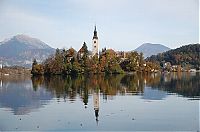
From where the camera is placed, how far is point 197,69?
114188 millimetres

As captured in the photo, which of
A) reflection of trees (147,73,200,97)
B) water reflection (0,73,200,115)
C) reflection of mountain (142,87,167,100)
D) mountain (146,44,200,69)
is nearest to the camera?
water reflection (0,73,200,115)

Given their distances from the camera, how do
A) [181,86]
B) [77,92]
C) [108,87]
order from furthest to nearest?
[181,86] < [108,87] < [77,92]

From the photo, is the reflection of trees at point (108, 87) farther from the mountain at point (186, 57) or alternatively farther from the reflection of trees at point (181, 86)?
the mountain at point (186, 57)

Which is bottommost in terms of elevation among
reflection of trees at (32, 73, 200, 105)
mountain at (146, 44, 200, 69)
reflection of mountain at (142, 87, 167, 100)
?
reflection of mountain at (142, 87, 167, 100)

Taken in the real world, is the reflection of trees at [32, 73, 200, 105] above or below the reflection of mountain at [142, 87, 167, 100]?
above

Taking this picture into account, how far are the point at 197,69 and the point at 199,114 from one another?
341 feet

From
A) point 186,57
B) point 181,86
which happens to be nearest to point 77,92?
point 181,86

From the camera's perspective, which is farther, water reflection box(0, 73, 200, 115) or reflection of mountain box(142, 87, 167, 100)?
reflection of mountain box(142, 87, 167, 100)

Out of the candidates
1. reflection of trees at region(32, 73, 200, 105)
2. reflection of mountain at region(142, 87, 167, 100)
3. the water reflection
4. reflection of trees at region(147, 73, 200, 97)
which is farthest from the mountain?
reflection of mountain at region(142, 87, 167, 100)

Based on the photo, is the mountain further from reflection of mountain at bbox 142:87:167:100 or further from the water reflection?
reflection of mountain at bbox 142:87:167:100

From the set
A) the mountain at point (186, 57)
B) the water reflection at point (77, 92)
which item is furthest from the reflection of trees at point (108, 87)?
the mountain at point (186, 57)

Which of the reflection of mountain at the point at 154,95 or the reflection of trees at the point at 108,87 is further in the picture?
Result: the reflection of trees at the point at 108,87

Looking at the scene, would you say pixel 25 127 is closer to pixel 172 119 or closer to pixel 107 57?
pixel 172 119

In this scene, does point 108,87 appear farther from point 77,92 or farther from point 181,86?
point 181,86
